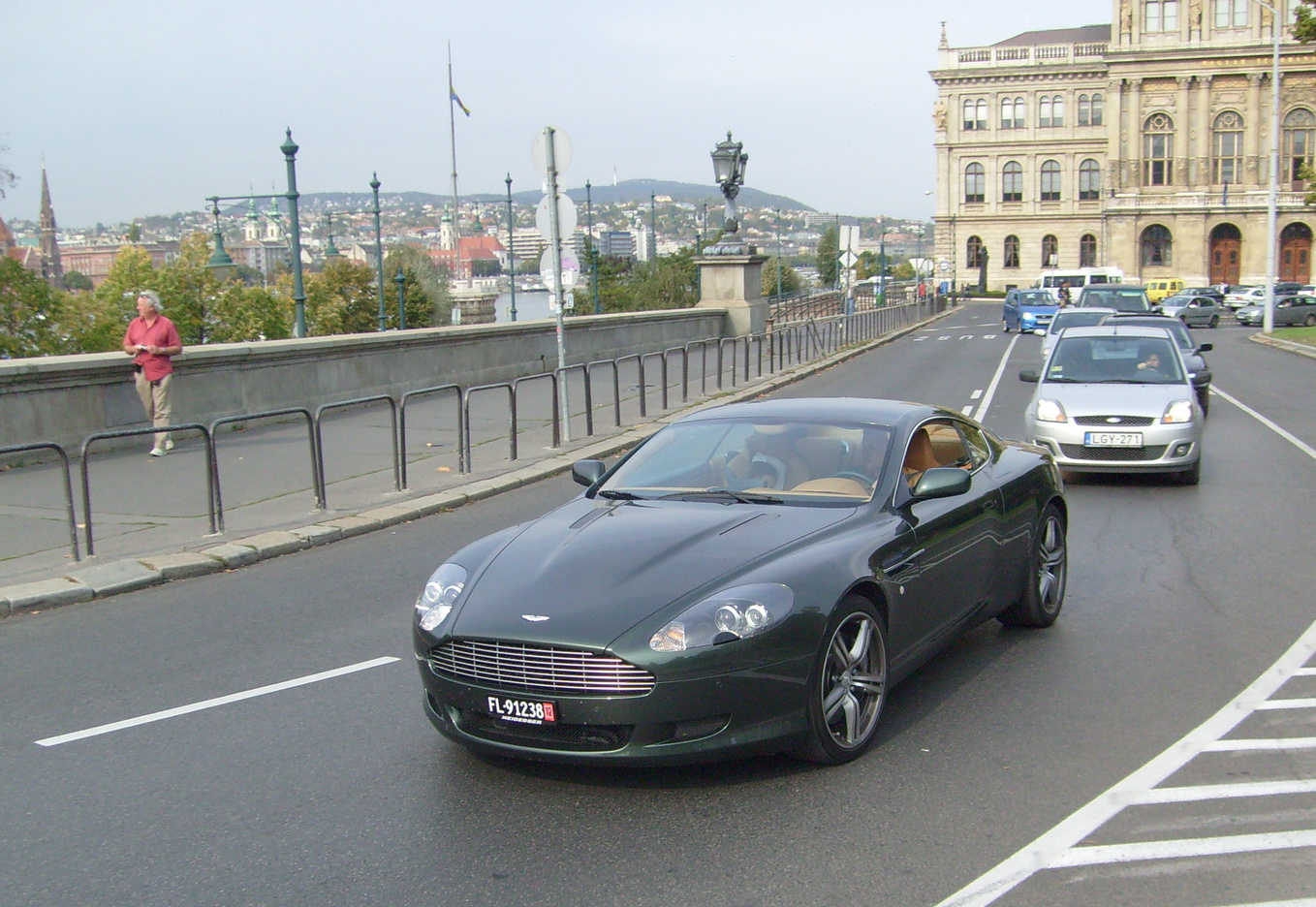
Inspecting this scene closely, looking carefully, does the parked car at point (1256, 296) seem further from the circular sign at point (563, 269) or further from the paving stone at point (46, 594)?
the paving stone at point (46, 594)

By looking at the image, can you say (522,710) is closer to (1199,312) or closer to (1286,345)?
(1286,345)

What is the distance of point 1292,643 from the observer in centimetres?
664

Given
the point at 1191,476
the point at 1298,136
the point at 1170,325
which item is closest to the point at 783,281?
the point at 1298,136

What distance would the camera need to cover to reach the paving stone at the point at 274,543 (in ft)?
31.4

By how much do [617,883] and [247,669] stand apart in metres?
3.36

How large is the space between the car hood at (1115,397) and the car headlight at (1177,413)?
6 cm

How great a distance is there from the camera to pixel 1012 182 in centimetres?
10794

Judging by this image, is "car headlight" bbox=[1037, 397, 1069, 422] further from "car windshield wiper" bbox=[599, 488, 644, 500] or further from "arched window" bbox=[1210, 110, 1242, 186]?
"arched window" bbox=[1210, 110, 1242, 186]

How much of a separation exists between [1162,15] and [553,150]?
96.4 meters

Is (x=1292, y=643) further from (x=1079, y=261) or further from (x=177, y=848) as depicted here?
(x=1079, y=261)

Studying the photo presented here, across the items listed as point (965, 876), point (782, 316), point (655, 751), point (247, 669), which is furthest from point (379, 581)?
point (782, 316)

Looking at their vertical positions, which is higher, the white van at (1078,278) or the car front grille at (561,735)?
the white van at (1078,278)

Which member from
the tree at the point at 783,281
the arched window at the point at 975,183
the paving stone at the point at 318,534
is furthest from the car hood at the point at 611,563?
the arched window at the point at 975,183

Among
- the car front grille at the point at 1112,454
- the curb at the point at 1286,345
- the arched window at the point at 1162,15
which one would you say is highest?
the arched window at the point at 1162,15
